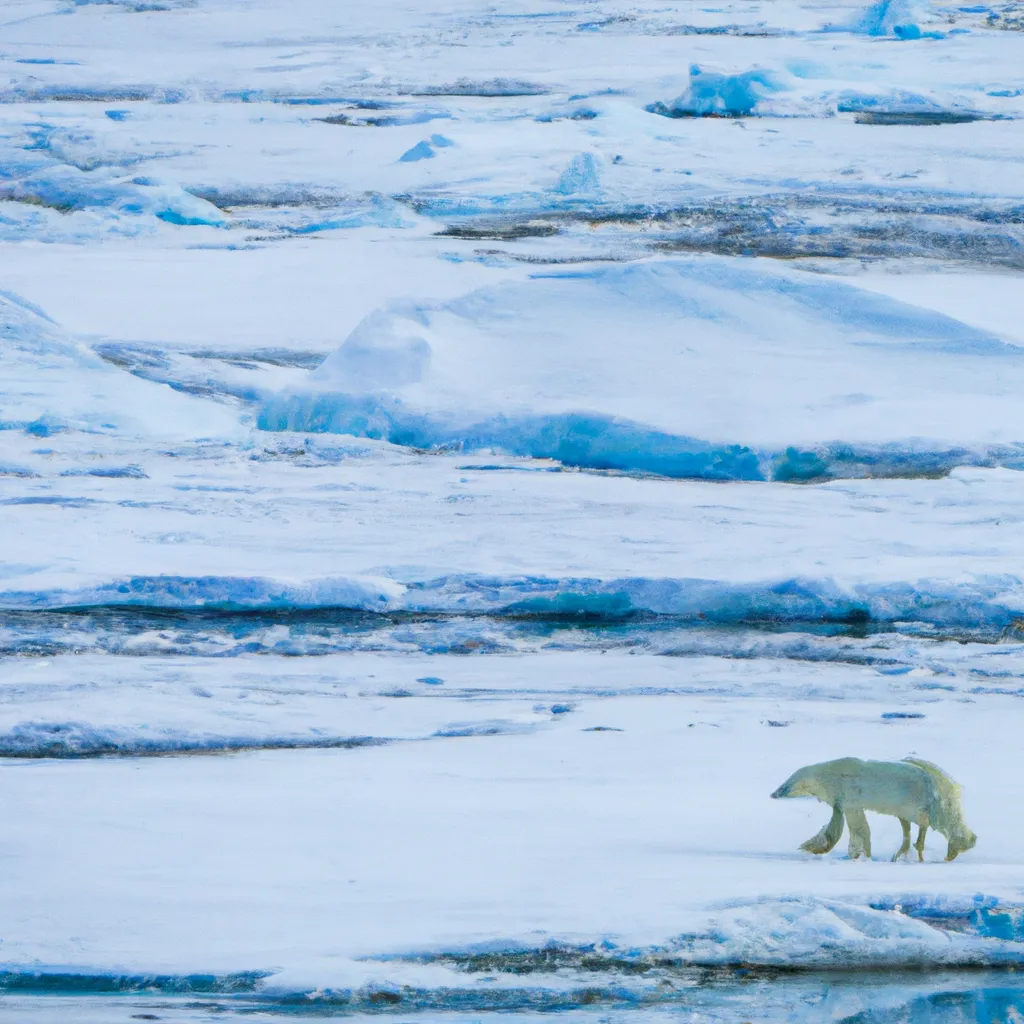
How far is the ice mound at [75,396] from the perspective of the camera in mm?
5344

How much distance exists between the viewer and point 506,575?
161 inches

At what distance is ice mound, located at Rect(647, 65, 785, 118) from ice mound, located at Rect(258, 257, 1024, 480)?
469cm

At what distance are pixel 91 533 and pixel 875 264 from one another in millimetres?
4309

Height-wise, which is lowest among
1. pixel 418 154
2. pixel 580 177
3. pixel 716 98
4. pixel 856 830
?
pixel 856 830

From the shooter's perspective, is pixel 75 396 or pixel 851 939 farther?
pixel 75 396

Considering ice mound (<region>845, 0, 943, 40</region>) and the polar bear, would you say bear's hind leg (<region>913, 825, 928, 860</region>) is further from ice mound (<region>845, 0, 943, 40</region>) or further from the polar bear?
ice mound (<region>845, 0, 943, 40</region>)

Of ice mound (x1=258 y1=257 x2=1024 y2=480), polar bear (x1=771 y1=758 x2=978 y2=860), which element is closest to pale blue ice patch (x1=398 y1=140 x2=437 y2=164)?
ice mound (x1=258 y1=257 x2=1024 y2=480)

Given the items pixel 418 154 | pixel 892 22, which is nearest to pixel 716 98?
pixel 418 154

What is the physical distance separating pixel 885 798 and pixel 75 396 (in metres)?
3.77

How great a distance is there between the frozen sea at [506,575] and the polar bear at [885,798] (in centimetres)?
7

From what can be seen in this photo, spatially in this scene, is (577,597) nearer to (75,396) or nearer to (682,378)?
(682,378)

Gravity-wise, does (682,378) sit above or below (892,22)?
below

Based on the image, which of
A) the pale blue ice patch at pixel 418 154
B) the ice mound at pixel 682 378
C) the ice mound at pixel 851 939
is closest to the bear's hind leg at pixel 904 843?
the ice mound at pixel 851 939

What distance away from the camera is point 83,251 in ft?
24.9
